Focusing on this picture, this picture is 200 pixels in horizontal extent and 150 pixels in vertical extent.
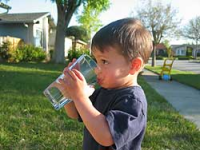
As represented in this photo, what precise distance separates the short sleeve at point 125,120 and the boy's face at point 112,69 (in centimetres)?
11

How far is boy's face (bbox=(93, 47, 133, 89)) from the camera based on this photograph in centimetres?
127

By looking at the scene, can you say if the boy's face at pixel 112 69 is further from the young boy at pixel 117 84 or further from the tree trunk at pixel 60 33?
the tree trunk at pixel 60 33

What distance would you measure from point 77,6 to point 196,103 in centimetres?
1708

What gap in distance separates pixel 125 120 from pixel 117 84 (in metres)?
0.22

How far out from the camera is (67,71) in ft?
4.07

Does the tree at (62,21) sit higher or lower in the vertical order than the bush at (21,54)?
higher

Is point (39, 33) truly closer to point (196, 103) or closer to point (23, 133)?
point (196, 103)

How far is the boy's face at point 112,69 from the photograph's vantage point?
1.27 meters

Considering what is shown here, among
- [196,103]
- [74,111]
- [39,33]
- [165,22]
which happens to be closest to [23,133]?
[74,111]

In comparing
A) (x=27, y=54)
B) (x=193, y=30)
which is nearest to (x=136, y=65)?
(x=27, y=54)

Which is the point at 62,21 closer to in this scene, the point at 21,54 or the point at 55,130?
the point at 21,54

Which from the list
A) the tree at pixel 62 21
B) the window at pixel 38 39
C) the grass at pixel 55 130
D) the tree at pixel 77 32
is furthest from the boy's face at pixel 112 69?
the tree at pixel 77 32

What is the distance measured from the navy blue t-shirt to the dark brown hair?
18cm

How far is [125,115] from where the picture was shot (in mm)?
1207
